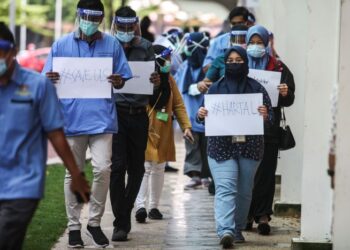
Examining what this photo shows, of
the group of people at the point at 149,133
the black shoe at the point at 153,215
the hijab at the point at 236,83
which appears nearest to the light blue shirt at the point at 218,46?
the group of people at the point at 149,133

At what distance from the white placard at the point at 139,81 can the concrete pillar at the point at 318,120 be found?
1640mm

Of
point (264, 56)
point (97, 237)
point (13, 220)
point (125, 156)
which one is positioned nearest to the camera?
point (13, 220)

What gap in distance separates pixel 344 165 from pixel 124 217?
238 cm

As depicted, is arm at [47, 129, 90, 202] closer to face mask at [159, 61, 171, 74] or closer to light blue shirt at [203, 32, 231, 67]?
face mask at [159, 61, 171, 74]

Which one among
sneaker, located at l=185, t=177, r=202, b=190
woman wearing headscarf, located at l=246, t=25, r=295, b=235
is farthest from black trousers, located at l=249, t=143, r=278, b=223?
sneaker, located at l=185, t=177, r=202, b=190

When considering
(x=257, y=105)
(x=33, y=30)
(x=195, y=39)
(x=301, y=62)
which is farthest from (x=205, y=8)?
(x=257, y=105)

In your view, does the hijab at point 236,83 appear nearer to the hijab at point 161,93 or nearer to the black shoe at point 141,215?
the hijab at point 161,93

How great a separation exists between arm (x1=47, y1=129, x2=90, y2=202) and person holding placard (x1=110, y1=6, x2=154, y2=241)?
348cm

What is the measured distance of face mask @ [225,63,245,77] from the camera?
9.73 metres

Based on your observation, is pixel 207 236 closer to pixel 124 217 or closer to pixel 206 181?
pixel 124 217

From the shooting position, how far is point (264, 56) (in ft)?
35.0

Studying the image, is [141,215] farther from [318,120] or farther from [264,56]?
[318,120]

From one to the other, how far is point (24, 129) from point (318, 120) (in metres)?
3.62

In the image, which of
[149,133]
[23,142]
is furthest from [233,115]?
[23,142]
